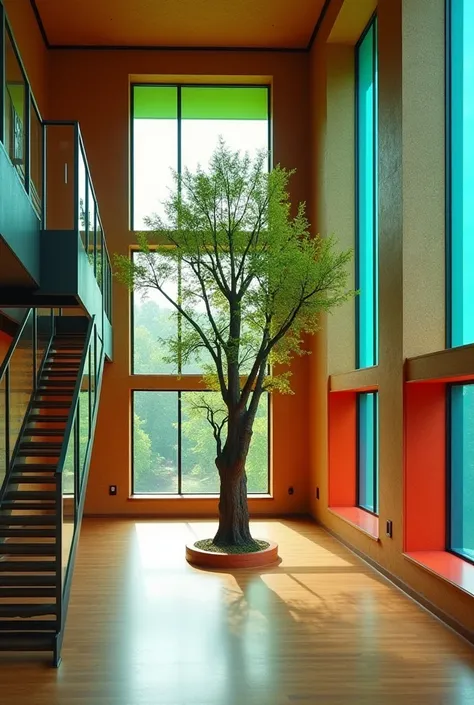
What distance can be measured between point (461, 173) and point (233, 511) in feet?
16.1

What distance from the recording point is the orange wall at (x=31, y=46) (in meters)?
11.0

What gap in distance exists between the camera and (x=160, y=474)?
44.2 ft

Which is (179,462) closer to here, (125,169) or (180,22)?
(125,169)

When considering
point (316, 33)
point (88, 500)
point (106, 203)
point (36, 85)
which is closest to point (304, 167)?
point (316, 33)

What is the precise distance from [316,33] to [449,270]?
6752 millimetres

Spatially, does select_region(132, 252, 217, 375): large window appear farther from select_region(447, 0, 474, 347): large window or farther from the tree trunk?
select_region(447, 0, 474, 347): large window

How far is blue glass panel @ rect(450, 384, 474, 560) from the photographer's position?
7411 millimetres

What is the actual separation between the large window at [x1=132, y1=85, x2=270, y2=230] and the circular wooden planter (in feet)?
21.0

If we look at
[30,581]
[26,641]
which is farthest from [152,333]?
[26,641]

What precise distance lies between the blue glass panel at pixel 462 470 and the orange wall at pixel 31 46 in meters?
7.36

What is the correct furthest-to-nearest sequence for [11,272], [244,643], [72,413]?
[72,413] → [244,643] → [11,272]

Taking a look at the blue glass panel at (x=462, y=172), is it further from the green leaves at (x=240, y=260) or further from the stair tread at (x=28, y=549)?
the stair tread at (x=28, y=549)

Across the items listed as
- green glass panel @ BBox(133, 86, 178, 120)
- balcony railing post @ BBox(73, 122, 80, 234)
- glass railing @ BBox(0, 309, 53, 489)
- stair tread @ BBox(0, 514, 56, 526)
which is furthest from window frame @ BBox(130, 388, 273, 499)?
balcony railing post @ BBox(73, 122, 80, 234)

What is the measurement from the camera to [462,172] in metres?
7.77
